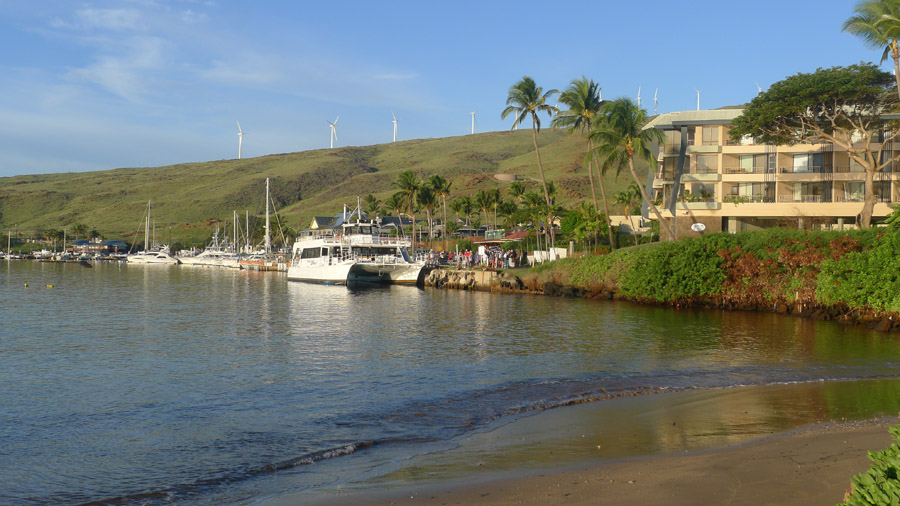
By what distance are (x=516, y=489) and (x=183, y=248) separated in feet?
586

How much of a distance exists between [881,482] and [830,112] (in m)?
54.7

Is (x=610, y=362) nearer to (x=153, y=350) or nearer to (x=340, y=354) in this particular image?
(x=340, y=354)

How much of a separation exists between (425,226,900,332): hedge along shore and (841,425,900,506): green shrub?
29773mm

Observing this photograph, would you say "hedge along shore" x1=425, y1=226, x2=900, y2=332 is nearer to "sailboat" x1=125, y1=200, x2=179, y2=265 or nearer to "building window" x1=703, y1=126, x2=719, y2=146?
"building window" x1=703, y1=126, x2=719, y2=146

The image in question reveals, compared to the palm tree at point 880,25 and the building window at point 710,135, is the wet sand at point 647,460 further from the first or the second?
the building window at point 710,135

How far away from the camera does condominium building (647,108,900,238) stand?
191ft

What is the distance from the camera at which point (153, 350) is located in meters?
26.9

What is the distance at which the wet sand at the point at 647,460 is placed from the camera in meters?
9.40

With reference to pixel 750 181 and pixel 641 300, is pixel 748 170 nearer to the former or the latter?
pixel 750 181

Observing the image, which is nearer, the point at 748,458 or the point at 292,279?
the point at 748,458

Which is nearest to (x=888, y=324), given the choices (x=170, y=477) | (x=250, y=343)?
(x=250, y=343)

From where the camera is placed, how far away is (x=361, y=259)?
7156cm

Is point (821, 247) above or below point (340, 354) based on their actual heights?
above

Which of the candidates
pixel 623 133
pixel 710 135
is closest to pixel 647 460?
pixel 623 133
